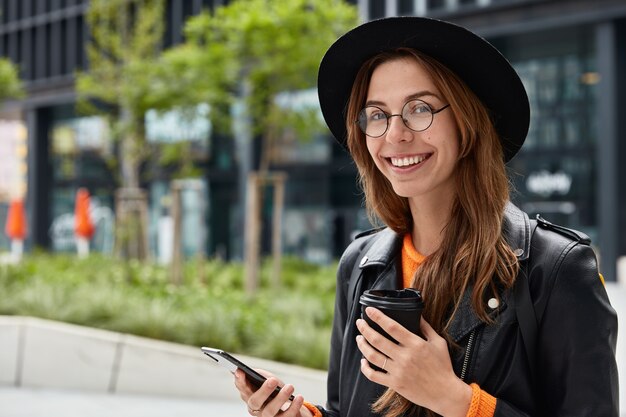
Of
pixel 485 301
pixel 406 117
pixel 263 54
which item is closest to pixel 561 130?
pixel 263 54

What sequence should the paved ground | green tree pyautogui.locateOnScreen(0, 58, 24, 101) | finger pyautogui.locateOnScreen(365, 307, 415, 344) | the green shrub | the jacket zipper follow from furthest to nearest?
1. green tree pyautogui.locateOnScreen(0, 58, 24, 101)
2. the green shrub
3. the paved ground
4. the jacket zipper
5. finger pyautogui.locateOnScreen(365, 307, 415, 344)

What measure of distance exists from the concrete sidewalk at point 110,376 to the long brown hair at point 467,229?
5101 millimetres

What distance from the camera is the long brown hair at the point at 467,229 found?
1793mm

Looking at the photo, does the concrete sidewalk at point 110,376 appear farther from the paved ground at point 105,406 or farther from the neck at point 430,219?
the neck at point 430,219

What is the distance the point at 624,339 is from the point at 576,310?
7.84m

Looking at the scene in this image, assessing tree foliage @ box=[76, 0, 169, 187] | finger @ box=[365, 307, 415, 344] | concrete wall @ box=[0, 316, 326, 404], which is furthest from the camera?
tree foliage @ box=[76, 0, 169, 187]

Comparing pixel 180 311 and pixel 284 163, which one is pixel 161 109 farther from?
pixel 284 163

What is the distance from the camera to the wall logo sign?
66.0 ft

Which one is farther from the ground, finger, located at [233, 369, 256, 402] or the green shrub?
finger, located at [233, 369, 256, 402]

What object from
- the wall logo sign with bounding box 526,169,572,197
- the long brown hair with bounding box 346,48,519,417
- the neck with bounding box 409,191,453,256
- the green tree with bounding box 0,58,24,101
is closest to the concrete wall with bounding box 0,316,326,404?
the neck with bounding box 409,191,453,256

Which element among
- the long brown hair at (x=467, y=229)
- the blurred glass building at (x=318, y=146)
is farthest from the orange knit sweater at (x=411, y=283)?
the blurred glass building at (x=318, y=146)

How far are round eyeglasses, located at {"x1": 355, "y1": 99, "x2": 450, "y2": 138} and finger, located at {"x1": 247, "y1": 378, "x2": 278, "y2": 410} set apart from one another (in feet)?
2.18

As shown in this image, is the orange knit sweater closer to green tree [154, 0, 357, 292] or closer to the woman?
the woman

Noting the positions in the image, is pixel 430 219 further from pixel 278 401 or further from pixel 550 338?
pixel 278 401
